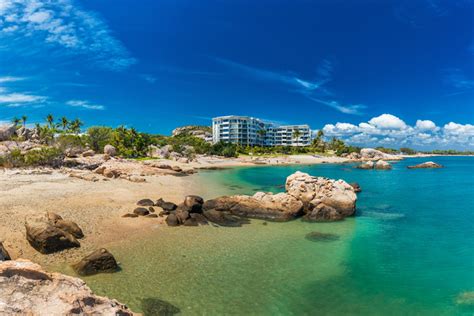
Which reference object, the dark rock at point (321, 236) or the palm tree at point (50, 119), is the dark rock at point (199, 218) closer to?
the dark rock at point (321, 236)

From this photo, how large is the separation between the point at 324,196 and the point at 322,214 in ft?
7.92

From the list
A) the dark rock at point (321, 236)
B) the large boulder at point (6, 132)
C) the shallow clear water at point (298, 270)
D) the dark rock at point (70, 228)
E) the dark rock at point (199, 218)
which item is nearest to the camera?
the shallow clear water at point (298, 270)

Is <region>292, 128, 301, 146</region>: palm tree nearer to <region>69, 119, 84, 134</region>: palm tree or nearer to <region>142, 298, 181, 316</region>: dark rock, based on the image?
<region>69, 119, 84, 134</region>: palm tree

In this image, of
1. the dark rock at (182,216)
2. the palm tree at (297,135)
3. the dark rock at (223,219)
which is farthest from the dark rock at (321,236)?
the palm tree at (297,135)

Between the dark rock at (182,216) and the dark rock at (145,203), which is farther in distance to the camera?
the dark rock at (145,203)

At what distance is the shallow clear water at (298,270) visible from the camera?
37.7 ft

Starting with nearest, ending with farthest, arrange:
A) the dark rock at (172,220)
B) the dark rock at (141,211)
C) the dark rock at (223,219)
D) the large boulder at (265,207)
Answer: the dark rock at (172,220)
the dark rock at (223,219)
the dark rock at (141,211)
the large boulder at (265,207)

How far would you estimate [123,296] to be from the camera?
1136 centimetres

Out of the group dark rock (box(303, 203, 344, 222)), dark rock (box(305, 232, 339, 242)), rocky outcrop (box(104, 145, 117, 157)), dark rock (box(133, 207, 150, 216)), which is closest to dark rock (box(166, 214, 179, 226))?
dark rock (box(133, 207, 150, 216))

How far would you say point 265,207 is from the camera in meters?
25.3

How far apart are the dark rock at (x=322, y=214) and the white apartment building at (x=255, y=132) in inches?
4822

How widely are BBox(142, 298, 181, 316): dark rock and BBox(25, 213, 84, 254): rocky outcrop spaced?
22.9 feet

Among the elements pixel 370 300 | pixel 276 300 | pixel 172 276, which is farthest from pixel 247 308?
pixel 370 300

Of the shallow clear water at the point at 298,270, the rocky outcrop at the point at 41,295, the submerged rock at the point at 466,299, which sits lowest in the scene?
the submerged rock at the point at 466,299
